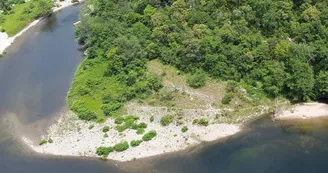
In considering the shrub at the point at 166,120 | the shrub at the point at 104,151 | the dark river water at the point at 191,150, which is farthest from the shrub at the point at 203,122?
the shrub at the point at 104,151

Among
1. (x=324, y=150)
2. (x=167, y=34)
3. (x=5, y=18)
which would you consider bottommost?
(x=324, y=150)

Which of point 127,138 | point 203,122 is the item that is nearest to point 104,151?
point 127,138

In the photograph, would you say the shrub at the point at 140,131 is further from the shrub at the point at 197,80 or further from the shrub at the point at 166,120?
the shrub at the point at 197,80

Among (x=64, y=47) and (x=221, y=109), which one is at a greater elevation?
(x=64, y=47)

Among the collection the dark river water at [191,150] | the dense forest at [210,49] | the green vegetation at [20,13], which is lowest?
the dark river water at [191,150]

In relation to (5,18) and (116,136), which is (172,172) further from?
(5,18)

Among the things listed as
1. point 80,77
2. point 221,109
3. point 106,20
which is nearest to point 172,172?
point 221,109
